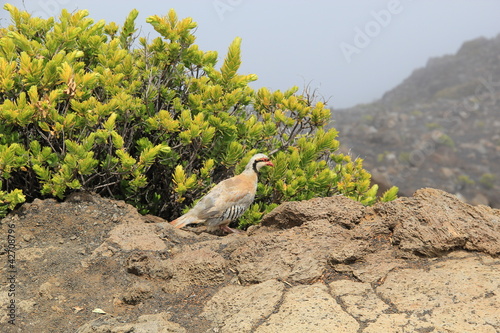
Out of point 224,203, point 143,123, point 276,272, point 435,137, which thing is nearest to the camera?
point 276,272

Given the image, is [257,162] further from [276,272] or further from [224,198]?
[276,272]

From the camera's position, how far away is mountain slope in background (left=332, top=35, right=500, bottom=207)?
2738 cm

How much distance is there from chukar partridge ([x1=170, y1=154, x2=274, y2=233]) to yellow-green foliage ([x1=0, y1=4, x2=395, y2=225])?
30 centimetres

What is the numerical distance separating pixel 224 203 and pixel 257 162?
0.73 metres

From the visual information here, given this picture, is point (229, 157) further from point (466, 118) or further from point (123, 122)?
point (466, 118)

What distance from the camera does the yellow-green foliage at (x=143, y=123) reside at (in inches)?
231

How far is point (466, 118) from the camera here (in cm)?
3547

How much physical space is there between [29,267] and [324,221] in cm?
281

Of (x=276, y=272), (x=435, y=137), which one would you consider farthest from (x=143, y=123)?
(x=435, y=137)

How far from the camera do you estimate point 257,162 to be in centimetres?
674

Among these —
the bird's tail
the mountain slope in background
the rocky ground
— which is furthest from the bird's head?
the mountain slope in background

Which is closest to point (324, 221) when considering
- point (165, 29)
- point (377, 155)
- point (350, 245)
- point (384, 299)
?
point (350, 245)

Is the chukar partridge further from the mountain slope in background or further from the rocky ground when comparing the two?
the mountain slope in background

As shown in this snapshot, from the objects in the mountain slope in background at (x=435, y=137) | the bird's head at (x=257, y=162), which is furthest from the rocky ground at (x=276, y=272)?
the mountain slope in background at (x=435, y=137)
